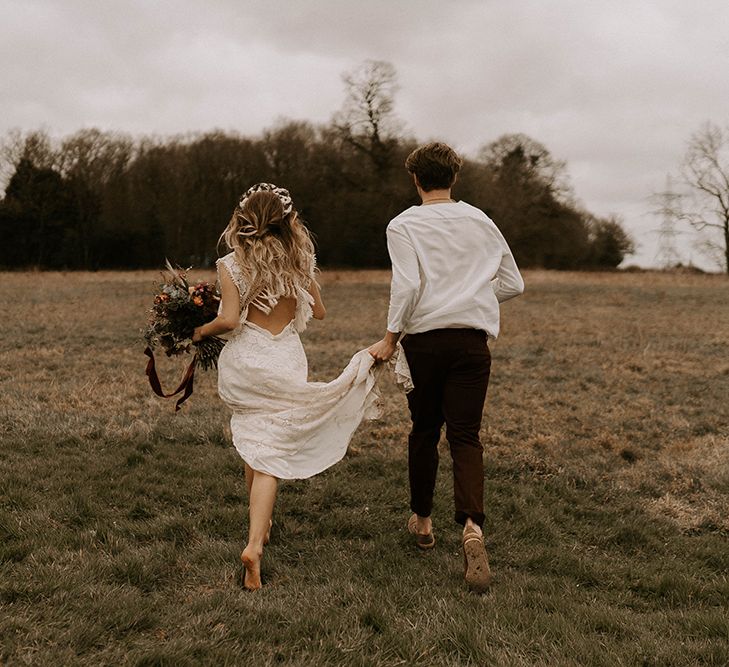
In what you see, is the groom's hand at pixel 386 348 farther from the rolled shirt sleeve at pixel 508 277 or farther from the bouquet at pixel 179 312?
the bouquet at pixel 179 312

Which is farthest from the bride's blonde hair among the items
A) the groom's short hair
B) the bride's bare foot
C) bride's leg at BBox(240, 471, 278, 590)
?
the bride's bare foot

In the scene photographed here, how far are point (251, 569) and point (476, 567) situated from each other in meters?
1.25

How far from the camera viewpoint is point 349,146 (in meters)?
40.9

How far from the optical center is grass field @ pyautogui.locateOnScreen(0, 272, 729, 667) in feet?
10.4

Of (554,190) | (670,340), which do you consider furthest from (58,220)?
(670,340)

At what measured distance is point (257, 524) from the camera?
3.93m

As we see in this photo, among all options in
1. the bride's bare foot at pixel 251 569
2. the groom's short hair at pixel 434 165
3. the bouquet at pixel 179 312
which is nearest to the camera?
the bride's bare foot at pixel 251 569

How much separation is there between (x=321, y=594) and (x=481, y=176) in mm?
40133

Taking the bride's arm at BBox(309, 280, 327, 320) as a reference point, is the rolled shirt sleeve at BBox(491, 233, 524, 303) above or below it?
above

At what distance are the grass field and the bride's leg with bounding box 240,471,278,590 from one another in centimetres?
13

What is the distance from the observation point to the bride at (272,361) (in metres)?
4.17

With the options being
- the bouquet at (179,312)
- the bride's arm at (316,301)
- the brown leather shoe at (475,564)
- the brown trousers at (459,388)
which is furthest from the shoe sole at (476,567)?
the bouquet at (179,312)

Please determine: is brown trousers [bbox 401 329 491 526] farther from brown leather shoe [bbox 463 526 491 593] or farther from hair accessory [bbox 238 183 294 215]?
hair accessory [bbox 238 183 294 215]

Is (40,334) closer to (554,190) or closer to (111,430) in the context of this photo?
(111,430)
